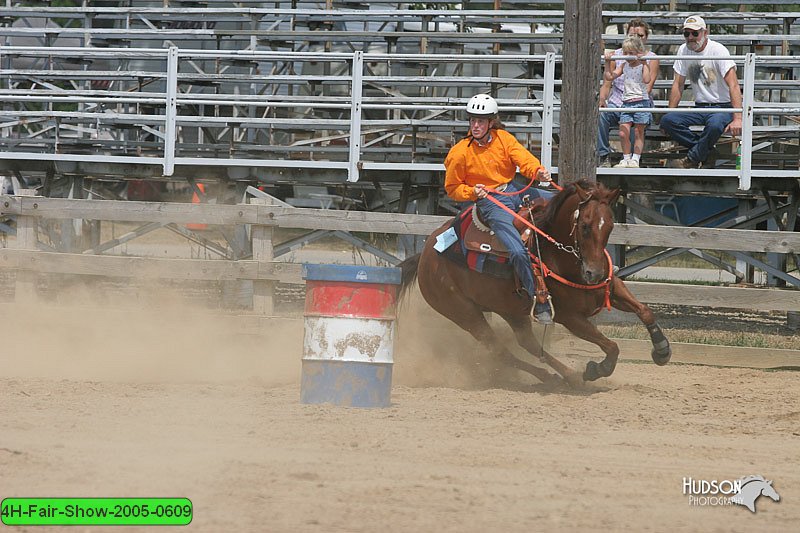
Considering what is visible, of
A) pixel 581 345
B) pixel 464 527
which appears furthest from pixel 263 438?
pixel 581 345

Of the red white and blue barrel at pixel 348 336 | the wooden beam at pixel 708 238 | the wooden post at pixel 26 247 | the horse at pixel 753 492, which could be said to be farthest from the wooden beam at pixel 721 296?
the wooden post at pixel 26 247

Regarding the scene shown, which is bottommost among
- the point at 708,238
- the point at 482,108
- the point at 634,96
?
the point at 708,238

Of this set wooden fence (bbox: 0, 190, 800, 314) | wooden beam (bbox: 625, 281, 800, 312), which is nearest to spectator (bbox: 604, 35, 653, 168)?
wooden fence (bbox: 0, 190, 800, 314)

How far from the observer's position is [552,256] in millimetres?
9102

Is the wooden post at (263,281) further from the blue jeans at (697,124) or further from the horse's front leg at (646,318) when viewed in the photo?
the blue jeans at (697,124)

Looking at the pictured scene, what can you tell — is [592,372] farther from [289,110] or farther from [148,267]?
[289,110]

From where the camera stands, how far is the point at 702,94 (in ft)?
40.3

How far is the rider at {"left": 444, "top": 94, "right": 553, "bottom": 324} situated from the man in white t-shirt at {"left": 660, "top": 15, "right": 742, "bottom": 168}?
3.63 m

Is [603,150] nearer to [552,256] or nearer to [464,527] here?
[552,256]

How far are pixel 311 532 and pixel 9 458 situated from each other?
2041 mm

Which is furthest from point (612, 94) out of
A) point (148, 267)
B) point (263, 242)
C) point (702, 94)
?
point (148, 267)

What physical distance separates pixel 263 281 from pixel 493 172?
3.67 meters

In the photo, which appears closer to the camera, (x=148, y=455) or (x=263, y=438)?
(x=148, y=455)

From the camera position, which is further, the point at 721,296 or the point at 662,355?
the point at 721,296
